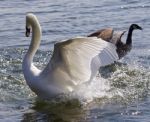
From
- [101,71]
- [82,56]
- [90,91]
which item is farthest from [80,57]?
[101,71]

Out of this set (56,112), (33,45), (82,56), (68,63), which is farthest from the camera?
(33,45)

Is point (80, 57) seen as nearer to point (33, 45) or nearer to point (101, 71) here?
point (33, 45)

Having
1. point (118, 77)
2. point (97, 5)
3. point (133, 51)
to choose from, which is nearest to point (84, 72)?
point (118, 77)

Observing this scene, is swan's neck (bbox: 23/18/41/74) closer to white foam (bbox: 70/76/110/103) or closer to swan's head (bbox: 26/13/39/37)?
swan's head (bbox: 26/13/39/37)

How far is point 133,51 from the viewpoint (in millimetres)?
12438

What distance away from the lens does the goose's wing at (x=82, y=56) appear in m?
8.57

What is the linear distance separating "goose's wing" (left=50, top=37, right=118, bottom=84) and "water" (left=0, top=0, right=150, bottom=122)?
0.53 meters

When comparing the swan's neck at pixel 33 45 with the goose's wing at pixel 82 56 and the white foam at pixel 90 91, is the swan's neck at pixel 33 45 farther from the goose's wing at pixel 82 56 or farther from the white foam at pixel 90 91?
the white foam at pixel 90 91

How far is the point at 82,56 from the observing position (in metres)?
8.80

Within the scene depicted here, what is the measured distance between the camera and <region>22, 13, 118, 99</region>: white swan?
859 centimetres

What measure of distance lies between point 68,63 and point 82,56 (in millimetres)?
282

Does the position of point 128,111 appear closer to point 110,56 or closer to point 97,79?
point 110,56

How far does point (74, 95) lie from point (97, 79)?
892 millimetres

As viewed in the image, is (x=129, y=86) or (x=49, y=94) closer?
(x=49, y=94)
